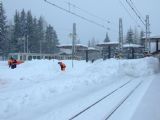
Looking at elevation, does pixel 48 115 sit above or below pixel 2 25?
below

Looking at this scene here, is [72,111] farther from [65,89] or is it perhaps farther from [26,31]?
[26,31]

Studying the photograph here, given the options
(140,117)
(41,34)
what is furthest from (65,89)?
(41,34)

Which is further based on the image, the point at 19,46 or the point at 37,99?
the point at 19,46

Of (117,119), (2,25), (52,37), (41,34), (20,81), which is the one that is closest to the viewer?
(117,119)

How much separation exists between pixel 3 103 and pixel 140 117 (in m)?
4.66

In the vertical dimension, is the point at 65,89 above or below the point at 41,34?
below

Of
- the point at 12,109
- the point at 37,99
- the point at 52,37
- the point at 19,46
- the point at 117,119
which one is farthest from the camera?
the point at 52,37

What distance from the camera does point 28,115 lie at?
37.5 feet

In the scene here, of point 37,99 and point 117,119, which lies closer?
point 117,119

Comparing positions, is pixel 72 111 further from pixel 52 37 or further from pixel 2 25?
pixel 52 37

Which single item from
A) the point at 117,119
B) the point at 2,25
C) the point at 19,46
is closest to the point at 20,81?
the point at 117,119

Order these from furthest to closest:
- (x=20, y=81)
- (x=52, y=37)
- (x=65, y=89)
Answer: (x=52, y=37)
(x=20, y=81)
(x=65, y=89)

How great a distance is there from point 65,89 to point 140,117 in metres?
7.78

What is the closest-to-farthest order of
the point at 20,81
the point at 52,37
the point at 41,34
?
the point at 20,81 < the point at 41,34 < the point at 52,37
